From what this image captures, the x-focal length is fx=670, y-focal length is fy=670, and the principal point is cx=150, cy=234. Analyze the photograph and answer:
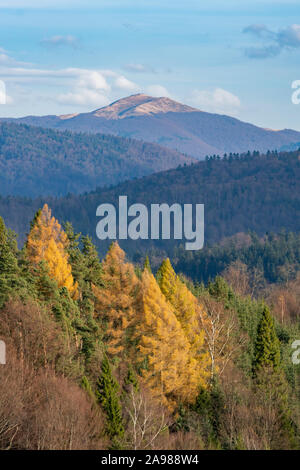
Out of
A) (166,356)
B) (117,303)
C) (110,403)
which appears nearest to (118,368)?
(166,356)

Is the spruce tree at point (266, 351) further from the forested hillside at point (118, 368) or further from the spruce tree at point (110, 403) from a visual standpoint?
the spruce tree at point (110, 403)

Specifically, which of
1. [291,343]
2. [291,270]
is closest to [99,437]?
[291,343]

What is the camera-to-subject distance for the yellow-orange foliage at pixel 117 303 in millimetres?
48875

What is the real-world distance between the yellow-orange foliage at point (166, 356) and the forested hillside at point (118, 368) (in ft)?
0.25

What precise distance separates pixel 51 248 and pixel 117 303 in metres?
8.06

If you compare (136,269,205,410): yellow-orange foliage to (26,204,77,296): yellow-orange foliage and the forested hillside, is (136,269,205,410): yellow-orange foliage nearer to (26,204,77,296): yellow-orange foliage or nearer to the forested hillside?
the forested hillside

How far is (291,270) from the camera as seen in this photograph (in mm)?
183125

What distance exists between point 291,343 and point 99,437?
36.0 metres

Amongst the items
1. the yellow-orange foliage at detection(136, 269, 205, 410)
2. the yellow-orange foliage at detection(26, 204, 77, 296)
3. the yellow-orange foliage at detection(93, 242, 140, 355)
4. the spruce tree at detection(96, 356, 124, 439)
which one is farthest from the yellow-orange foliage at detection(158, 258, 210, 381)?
the spruce tree at detection(96, 356, 124, 439)

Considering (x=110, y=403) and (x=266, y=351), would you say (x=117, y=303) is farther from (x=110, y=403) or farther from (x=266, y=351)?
(x=110, y=403)

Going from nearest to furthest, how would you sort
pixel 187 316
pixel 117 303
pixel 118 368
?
pixel 118 368
pixel 117 303
pixel 187 316

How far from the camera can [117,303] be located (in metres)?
49.7

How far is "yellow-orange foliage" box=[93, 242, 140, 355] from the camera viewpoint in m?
48.9

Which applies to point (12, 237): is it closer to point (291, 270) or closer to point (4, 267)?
point (4, 267)
